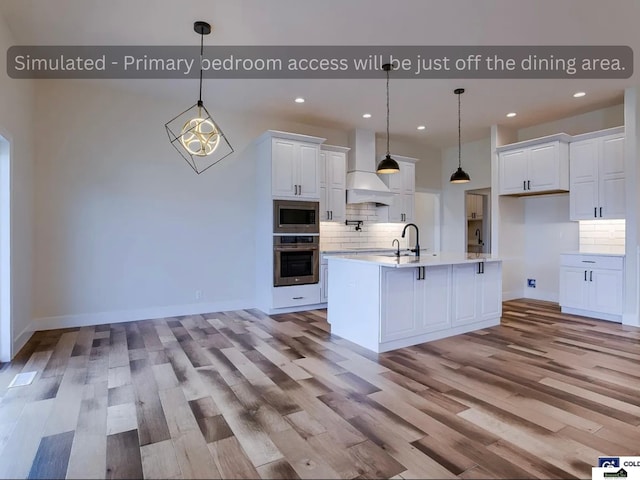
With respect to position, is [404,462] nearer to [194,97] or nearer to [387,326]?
[387,326]

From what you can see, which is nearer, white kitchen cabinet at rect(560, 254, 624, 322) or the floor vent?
the floor vent

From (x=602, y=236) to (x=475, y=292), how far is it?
9.24 feet

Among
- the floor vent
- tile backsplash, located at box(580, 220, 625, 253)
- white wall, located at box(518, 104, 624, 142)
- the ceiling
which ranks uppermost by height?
the ceiling

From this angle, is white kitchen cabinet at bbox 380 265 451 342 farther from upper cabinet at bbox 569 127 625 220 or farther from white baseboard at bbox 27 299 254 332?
upper cabinet at bbox 569 127 625 220

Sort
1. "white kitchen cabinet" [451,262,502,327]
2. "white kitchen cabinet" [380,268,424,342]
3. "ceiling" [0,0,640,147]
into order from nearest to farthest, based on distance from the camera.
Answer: "ceiling" [0,0,640,147] → "white kitchen cabinet" [380,268,424,342] → "white kitchen cabinet" [451,262,502,327]

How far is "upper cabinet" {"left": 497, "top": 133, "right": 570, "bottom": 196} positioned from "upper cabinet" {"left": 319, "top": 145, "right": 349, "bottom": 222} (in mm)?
2816

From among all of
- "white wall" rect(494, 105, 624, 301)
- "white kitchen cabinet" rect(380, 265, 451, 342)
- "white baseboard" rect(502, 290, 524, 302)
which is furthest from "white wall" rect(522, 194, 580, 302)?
"white kitchen cabinet" rect(380, 265, 451, 342)

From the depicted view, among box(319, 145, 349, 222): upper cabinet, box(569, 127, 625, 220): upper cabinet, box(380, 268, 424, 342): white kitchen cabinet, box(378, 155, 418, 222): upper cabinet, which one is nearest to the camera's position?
box(380, 268, 424, 342): white kitchen cabinet

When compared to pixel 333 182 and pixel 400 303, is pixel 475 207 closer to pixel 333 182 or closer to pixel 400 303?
pixel 333 182

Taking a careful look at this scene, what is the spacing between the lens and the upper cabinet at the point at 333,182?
6.18 m

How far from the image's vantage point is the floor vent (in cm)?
287

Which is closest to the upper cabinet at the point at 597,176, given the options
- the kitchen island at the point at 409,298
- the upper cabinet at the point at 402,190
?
the kitchen island at the point at 409,298

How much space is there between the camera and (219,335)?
169 inches

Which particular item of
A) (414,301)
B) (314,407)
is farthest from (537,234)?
(314,407)
